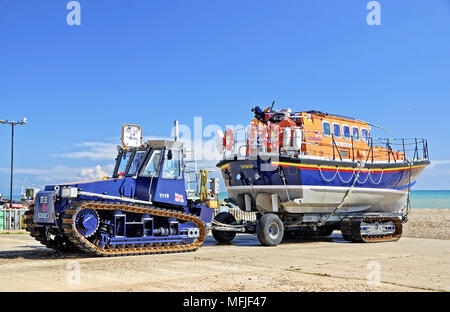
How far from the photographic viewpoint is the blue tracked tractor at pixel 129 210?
12297mm

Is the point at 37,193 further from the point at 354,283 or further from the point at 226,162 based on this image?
the point at 354,283

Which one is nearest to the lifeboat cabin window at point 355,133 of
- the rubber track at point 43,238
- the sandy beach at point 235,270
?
the sandy beach at point 235,270

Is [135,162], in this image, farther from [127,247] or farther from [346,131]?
[346,131]

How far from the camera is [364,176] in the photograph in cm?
1864

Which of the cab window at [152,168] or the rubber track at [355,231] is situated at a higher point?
the cab window at [152,168]

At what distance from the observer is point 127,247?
13109mm

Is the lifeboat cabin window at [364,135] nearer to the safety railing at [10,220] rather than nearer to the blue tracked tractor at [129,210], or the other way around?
the blue tracked tractor at [129,210]

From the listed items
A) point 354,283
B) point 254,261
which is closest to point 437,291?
point 354,283

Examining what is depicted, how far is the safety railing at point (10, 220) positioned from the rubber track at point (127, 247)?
1398 cm

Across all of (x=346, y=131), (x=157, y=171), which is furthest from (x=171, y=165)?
(x=346, y=131)

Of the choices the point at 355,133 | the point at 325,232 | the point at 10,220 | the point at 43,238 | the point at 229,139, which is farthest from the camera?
the point at 10,220

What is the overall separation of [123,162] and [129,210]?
2215 mm

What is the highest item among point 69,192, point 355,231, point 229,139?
point 229,139
